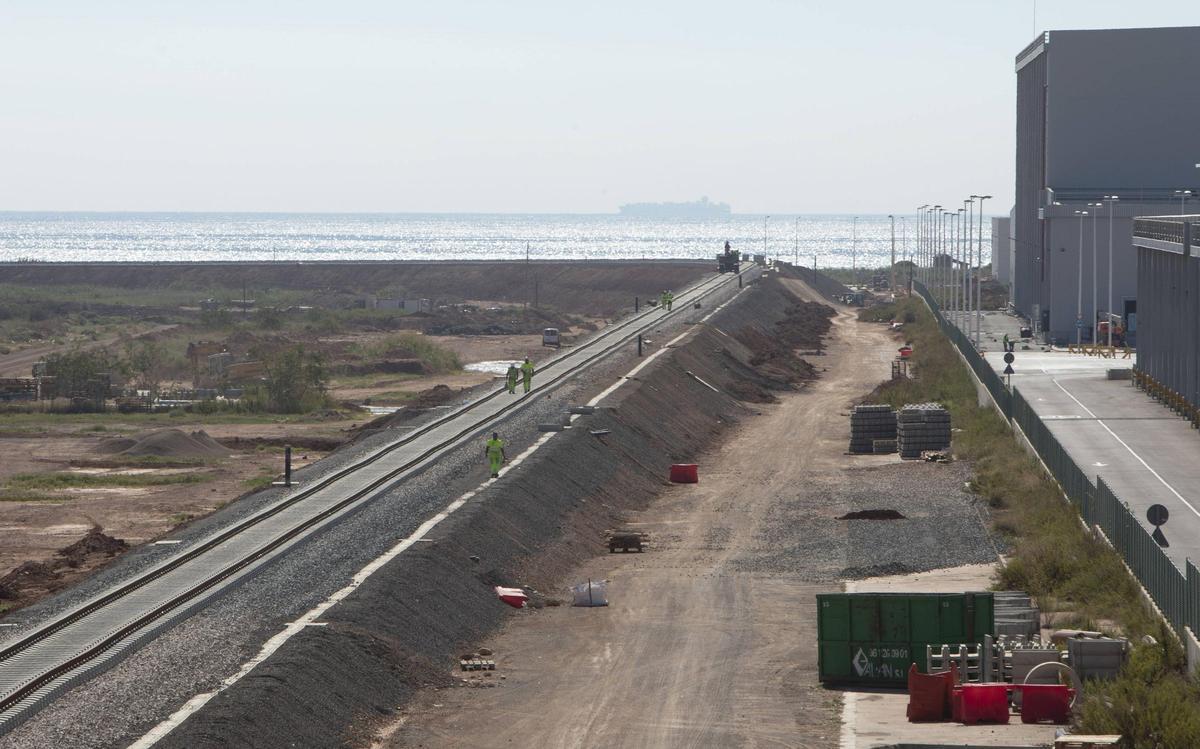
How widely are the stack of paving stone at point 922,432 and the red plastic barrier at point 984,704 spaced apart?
29774 millimetres

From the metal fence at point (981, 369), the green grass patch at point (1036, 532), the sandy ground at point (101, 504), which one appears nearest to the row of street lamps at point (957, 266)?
the metal fence at point (981, 369)

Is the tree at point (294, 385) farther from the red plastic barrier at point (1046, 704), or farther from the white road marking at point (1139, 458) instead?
the red plastic barrier at point (1046, 704)

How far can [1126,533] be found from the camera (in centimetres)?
2886

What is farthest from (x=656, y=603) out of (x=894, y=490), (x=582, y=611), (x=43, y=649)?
(x=894, y=490)

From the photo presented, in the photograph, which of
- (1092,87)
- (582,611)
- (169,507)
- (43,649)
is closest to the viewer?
(43,649)

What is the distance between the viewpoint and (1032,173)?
105 metres

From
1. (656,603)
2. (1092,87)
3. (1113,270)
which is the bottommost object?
(656,603)

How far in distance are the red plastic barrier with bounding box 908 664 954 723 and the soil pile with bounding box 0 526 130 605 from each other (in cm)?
1647

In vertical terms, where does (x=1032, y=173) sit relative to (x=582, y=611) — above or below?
above

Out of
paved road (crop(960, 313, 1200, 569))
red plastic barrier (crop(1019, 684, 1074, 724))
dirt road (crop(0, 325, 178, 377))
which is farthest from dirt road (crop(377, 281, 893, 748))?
dirt road (crop(0, 325, 178, 377))

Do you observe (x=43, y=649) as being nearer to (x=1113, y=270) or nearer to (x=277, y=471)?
(x=277, y=471)

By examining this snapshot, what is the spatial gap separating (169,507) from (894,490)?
19974 millimetres

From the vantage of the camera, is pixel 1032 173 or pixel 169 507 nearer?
pixel 169 507

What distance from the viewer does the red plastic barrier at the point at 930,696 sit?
2252cm
